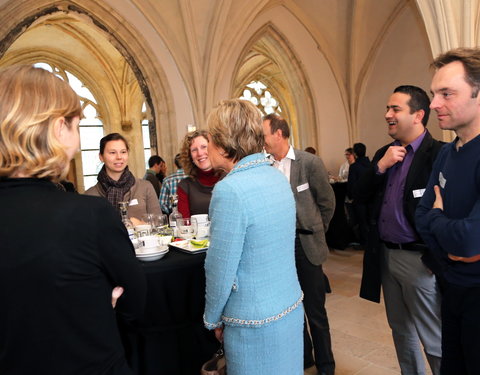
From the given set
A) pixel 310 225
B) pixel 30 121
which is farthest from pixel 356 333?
pixel 30 121

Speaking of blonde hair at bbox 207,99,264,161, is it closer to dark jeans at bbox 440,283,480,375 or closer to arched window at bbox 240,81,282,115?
dark jeans at bbox 440,283,480,375

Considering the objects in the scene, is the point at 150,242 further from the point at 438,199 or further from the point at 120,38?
the point at 120,38

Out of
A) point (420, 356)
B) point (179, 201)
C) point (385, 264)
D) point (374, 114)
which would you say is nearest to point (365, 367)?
point (420, 356)

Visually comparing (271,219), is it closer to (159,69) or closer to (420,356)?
(420,356)

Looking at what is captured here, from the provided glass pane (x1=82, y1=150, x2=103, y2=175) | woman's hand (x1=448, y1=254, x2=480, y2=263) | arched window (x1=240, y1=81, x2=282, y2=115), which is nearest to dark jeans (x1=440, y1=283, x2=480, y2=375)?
woman's hand (x1=448, y1=254, x2=480, y2=263)

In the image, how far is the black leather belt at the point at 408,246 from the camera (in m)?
2.18

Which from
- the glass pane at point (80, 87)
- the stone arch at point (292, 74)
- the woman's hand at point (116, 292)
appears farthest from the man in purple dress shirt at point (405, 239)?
the glass pane at point (80, 87)

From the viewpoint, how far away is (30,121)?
101 centimetres

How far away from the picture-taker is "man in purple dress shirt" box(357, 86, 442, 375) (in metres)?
2.21

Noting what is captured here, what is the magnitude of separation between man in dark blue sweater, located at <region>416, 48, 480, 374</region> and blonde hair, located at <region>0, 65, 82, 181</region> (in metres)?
1.54

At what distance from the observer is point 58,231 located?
1.00 m

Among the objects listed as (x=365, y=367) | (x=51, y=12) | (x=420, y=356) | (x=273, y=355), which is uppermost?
(x=51, y=12)

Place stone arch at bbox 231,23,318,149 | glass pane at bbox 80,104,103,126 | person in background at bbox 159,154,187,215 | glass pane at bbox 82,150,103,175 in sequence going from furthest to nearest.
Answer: glass pane at bbox 82,150,103,175
glass pane at bbox 80,104,103,126
stone arch at bbox 231,23,318,149
person in background at bbox 159,154,187,215

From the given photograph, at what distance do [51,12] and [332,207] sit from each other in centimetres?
728
